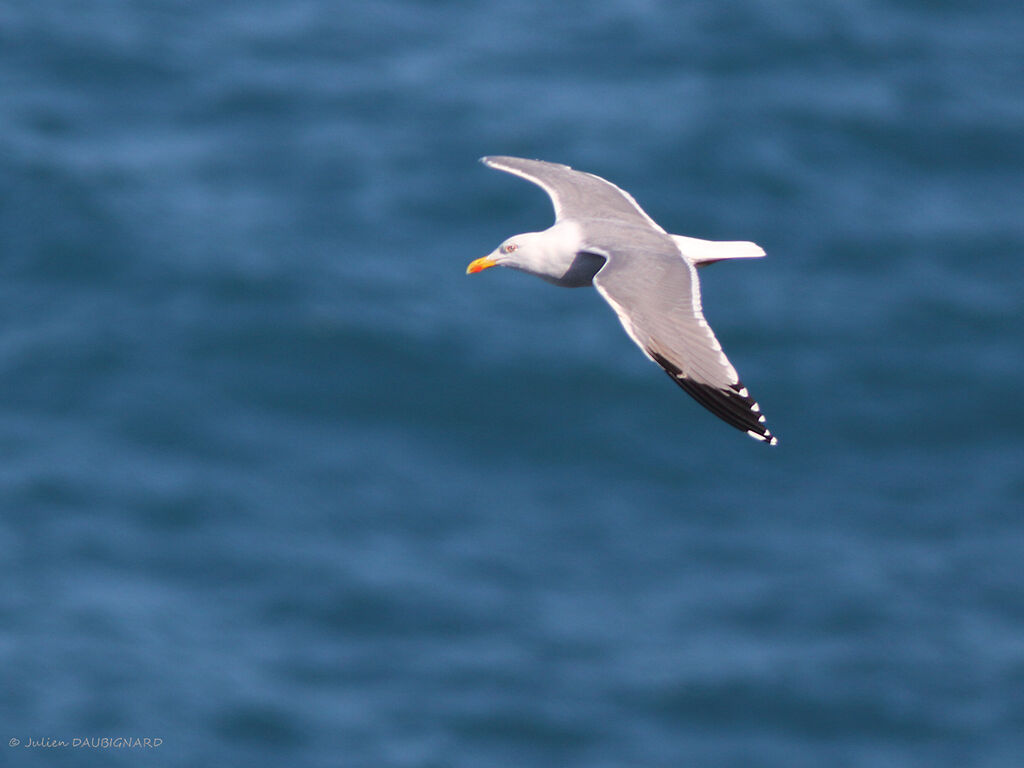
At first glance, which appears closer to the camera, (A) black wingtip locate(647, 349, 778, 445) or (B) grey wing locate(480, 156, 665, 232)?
(A) black wingtip locate(647, 349, 778, 445)

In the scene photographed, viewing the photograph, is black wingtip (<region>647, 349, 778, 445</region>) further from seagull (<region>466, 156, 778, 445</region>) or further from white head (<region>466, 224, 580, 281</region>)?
white head (<region>466, 224, 580, 281</region>)

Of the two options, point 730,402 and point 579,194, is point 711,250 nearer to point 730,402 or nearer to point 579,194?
point 579,194

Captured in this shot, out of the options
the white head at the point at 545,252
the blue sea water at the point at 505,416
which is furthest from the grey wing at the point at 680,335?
the blue sea water at the point at 505,416

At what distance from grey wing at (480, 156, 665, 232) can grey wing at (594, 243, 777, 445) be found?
2.13 m

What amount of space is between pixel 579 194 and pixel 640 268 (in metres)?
2.96

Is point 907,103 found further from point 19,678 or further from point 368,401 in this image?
point 19,678

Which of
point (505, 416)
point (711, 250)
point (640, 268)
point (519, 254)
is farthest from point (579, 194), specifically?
point (505, 416)

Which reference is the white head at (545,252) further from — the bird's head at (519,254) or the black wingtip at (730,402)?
the black wingtip at (730,402)

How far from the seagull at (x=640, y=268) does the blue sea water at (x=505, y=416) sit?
1962cm

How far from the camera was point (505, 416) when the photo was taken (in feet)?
126

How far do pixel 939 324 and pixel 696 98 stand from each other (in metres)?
8.51

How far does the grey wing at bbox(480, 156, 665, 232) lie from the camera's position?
16.9 metres

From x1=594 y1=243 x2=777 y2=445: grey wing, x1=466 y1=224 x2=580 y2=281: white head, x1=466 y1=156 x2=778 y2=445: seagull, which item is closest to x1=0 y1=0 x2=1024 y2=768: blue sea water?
x1=466 y1=156 x2=778 y2=445: seagull

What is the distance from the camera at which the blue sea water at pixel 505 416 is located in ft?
116
